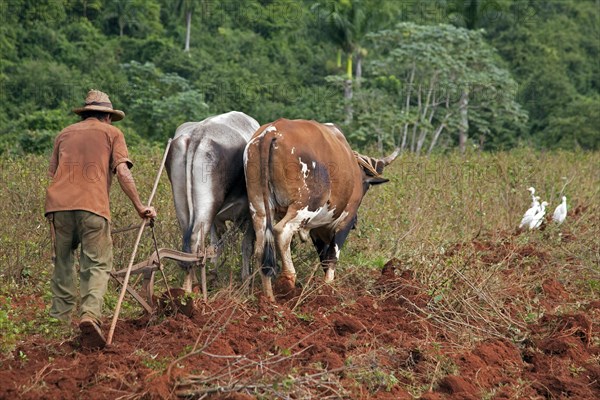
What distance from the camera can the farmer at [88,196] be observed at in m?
7.19

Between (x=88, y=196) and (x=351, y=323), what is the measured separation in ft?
7.79

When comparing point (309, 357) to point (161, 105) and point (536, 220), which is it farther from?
point (161, 105)

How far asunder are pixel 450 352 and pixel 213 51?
122 feet

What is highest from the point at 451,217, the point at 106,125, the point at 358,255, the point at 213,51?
the point at 106,125

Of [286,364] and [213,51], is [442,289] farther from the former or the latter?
[213,51]

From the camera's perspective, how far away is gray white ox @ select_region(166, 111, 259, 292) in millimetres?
8961

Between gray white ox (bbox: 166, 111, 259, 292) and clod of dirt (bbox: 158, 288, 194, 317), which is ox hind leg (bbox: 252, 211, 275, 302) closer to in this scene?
gray white ox (bbox: 166, 111, 259, 292)

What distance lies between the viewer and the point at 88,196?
7.19m

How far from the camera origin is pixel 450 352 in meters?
7.35

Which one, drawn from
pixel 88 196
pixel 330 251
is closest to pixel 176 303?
pixel 88 196

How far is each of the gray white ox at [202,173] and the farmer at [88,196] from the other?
5.29 ft

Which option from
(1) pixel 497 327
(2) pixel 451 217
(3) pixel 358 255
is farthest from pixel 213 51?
(1) pixel 497 327

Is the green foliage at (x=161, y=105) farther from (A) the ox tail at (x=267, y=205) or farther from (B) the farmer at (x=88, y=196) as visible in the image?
(B) the farmer at (x=88, y=196)

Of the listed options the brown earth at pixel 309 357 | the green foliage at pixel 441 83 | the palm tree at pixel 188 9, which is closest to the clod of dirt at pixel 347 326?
the brown earth at pixel 309 357
